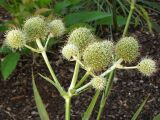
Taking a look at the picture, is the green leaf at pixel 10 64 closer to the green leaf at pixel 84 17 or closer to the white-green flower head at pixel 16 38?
the green leaf at pixel 84 17

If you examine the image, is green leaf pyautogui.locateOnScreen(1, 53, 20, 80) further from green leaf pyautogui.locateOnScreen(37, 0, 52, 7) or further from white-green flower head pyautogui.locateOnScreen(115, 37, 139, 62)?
white-green flower head pyautogui.locateOnScreen(115, 37, 139, 62)

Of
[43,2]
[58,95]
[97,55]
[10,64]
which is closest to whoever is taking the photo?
[97,55]

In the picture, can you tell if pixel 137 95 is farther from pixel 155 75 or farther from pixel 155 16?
pixel 155 16

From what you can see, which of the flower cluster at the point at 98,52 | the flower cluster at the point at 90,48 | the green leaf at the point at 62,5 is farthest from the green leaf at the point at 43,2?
the flower cluster at the point at 98,52

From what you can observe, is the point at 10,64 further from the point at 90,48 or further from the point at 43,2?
the point at 90,48

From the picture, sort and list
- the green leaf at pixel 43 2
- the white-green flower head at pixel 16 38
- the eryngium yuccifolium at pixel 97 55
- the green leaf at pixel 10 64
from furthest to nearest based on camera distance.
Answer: the green leaf at pixel 43 2, the green leaf at pixel 10 64, the white-green flower head at pixel 16 38, the eryngium yuccifolium at pixel 97 55

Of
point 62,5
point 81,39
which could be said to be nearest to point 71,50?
point 81,39
